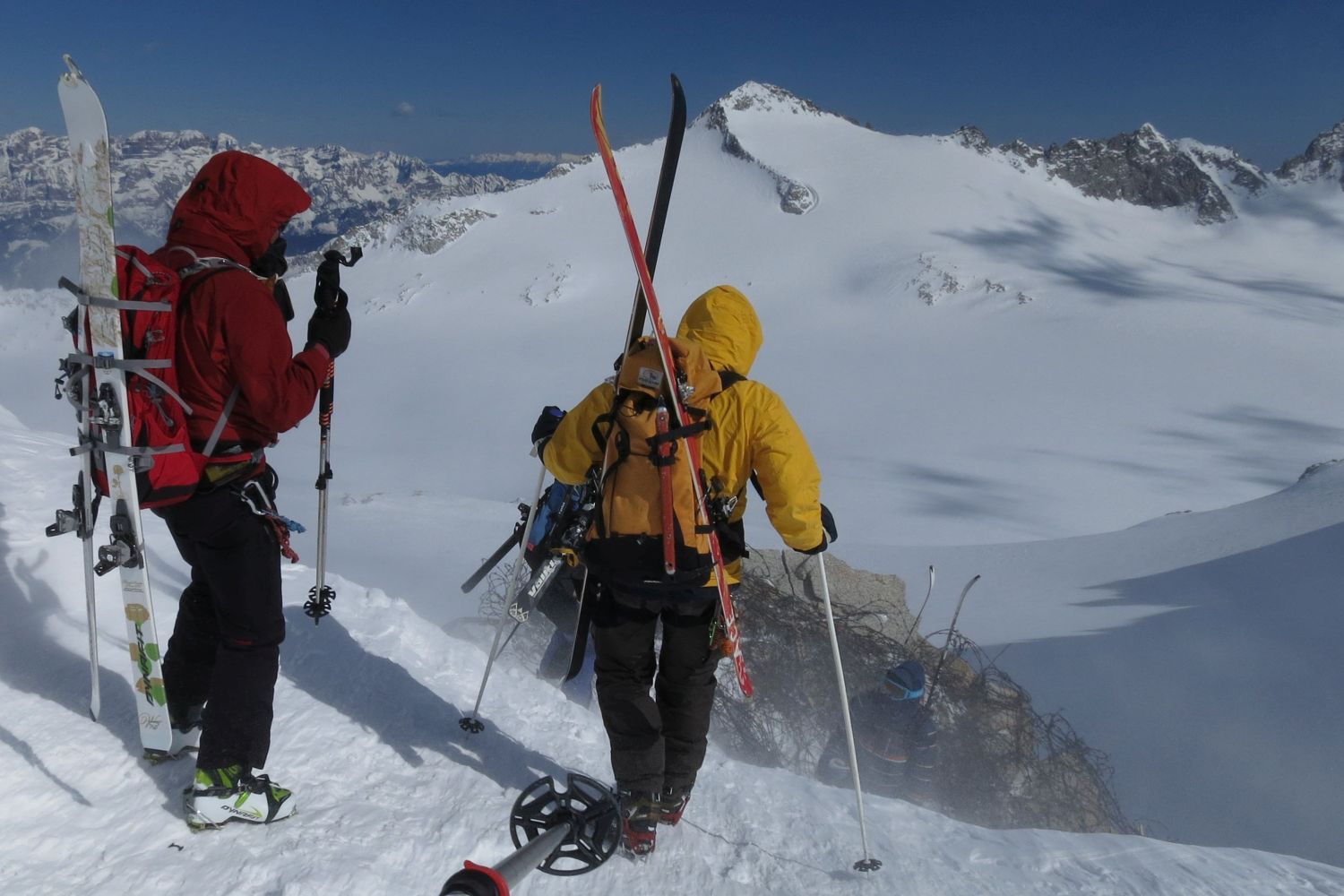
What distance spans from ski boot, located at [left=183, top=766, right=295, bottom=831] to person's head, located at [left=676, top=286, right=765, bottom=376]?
6.94 ft

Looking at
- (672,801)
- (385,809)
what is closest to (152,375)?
(385,809)

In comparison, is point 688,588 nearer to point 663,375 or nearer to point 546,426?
point 663,375

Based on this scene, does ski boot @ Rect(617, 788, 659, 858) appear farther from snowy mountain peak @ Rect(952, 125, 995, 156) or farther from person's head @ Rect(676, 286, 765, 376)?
snowy mountain peak @ Rect(952, 125, 995, 156)

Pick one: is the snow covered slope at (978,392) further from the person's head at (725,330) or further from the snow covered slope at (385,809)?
the person's head at (725,330)

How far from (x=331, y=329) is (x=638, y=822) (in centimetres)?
214

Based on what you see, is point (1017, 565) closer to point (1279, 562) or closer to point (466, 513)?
point (1279, 562)

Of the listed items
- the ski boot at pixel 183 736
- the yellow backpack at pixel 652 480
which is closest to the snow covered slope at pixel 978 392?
the ski boot at pixel 183 736

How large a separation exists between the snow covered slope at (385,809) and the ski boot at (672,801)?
79 millimetres

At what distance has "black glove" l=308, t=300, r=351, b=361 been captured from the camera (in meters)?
2.88

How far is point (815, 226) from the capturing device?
174 feet

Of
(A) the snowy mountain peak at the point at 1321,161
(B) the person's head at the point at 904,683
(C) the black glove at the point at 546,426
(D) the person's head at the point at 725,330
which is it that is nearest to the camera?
(D) the person's head at the point at 725,330

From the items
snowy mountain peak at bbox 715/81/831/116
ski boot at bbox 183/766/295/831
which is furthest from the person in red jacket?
snowy mountain peak at bbox 715/81/831/116

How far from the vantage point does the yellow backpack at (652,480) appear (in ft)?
9.07

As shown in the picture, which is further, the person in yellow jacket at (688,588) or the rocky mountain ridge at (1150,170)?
the rocky mountain ridge at (1150,170)
